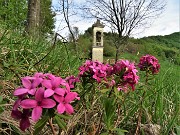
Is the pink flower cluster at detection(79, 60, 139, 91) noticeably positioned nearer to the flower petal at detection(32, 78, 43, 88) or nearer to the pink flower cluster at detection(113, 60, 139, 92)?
the pink flower cluster at detection(113, 60, 139, 92)

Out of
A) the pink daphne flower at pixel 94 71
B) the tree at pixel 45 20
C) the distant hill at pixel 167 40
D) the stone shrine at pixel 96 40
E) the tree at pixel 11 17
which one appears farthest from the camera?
the distant hill at pixel 167 40

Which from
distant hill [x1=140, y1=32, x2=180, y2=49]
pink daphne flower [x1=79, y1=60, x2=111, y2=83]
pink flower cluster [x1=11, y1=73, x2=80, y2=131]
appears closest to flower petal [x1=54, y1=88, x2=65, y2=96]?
pink flower cluster [x1=11, y1=73, x2=80, y2=131]

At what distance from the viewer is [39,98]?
712 mm

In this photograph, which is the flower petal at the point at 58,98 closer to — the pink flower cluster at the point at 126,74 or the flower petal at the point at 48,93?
the flower petal at the point at 48,93

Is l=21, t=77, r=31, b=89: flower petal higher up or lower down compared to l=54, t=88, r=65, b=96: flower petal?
higher up

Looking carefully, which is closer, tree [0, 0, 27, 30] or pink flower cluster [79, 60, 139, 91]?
pink flower cluster [79, 60, 139, 91]

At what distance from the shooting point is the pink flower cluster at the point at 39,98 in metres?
0.70

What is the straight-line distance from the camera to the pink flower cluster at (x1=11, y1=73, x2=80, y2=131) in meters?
0.70

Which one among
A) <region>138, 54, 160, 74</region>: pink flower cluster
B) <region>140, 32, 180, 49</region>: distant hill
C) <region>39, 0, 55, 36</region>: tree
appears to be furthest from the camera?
<region>140, 32, 180, 49</region>: distant hill

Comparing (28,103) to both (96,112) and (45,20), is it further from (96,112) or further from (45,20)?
(45,20)

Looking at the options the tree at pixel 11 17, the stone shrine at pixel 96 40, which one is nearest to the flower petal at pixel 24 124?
the tree at pixel 11 17

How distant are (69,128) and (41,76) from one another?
49cm

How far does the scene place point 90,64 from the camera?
116cm

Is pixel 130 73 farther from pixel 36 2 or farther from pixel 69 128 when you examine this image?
pixel 36 2
